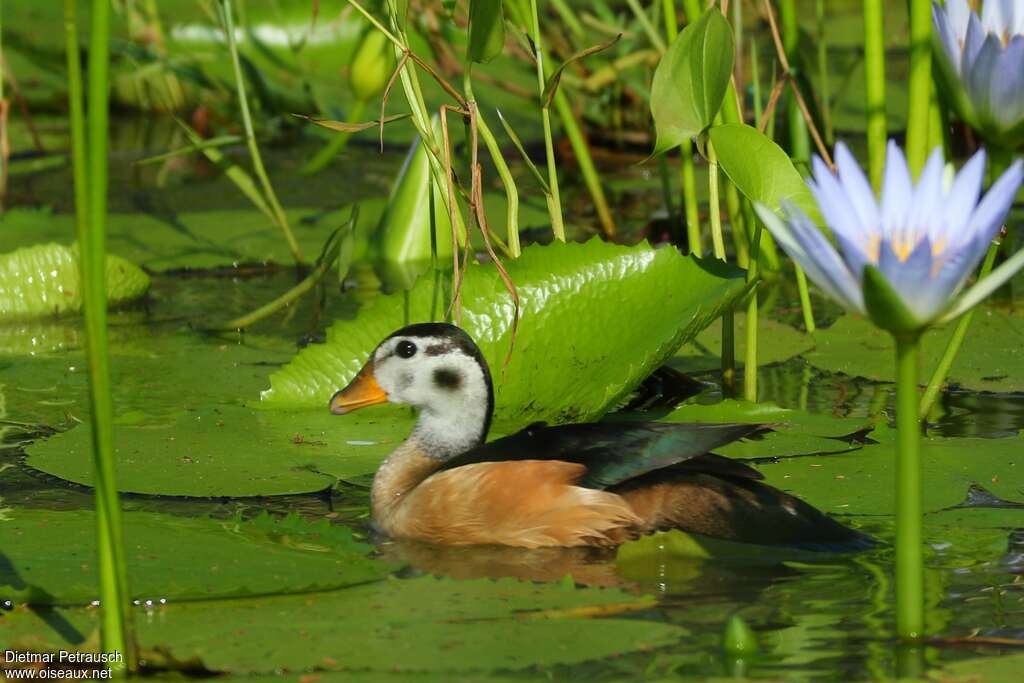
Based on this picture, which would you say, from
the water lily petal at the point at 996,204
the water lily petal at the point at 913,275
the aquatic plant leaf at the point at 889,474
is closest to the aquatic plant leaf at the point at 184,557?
the aquatic plant leaf at the point at 889,474

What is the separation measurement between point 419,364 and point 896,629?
59.6 inches

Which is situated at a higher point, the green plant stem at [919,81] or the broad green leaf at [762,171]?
the green plant stem at [919,81]

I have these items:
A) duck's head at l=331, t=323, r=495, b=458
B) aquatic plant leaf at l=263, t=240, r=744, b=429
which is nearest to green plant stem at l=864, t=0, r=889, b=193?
aquatic plant leaf at l=263, t=240, r=744, b=429

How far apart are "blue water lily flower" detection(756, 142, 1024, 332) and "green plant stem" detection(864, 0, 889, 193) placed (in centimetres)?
155

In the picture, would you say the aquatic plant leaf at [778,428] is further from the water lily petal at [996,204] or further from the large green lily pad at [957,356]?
the water lily petal at [996,204]

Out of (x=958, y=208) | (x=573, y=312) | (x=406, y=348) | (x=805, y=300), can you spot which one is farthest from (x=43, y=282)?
(x=958, y=208)

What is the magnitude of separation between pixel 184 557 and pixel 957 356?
254cm

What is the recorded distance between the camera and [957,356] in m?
4.59

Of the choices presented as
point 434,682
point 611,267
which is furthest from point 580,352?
point 434,682

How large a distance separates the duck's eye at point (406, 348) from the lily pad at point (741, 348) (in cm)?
119

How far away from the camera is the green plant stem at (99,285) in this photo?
208 centimetres

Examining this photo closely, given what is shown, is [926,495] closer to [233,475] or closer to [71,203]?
[233,475]

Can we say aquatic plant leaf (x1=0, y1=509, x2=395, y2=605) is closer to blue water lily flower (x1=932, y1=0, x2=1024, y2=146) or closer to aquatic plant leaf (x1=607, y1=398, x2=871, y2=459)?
aquatic plant leaf (x1=607, y1=398, x2=871, y2=459)

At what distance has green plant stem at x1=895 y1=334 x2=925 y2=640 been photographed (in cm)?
230
